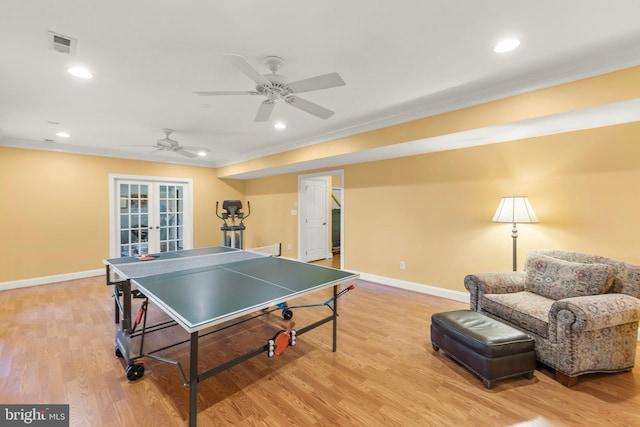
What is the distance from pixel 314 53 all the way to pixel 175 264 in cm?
241

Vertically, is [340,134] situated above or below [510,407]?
above

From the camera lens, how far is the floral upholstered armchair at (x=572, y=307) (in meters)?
1.88

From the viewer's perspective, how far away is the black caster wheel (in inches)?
78.3

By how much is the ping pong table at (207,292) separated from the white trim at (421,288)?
6.67 ft

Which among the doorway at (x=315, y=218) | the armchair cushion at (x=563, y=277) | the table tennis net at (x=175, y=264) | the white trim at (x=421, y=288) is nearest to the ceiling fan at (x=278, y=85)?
the table tennis net at (x=175, y=264)

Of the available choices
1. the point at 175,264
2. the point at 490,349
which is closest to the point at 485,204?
the point at 490,349

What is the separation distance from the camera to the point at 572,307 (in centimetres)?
184

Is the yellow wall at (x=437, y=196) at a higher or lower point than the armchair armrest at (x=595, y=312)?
higher

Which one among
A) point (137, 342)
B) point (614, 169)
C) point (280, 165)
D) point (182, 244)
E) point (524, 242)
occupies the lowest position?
point (137, 342)

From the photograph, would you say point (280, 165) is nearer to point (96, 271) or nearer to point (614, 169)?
point (96, 271)

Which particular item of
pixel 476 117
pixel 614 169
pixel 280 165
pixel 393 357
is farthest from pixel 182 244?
pixel 614 169

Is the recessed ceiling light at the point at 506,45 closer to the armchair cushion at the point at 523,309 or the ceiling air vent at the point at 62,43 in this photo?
the armchair cushion at the point at 523,309

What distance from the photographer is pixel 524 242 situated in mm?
3236

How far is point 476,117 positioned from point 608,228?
5.81ft
